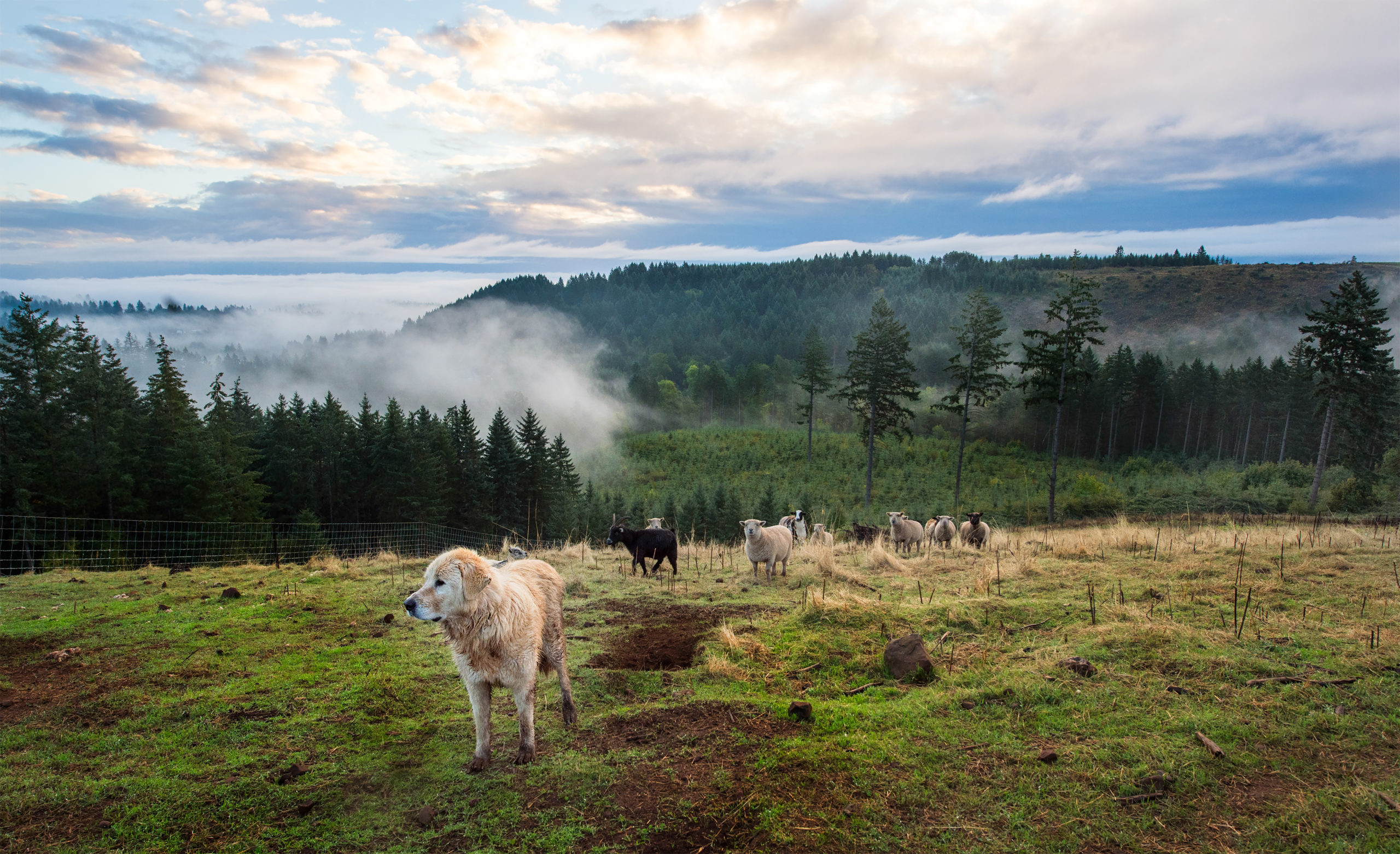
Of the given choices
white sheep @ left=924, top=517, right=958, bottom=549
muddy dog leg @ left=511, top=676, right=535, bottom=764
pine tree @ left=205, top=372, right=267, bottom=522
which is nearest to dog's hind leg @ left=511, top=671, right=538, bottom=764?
muddy dog leg @ left=511, top=676, right=535, bottom=764

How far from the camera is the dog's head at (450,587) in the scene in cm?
496

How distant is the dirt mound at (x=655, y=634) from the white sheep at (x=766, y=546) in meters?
2.89

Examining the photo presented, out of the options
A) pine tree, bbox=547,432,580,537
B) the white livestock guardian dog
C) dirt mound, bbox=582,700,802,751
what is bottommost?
pine tree, bbox=547,432,580,537

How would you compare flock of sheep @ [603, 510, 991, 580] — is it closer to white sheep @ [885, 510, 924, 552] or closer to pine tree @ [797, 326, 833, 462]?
white sheep @ [885, 510, 924, 552]

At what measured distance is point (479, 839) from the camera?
409 centimetres

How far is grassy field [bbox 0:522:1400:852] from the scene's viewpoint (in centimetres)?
413

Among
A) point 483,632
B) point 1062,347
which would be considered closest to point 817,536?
point 483,632

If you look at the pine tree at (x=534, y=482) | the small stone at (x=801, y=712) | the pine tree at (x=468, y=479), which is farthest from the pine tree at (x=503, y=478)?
the small stone at (x=801, y=712)

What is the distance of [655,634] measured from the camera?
874 centimetres

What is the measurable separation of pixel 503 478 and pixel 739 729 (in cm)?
4739

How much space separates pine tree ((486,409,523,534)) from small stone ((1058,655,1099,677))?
4755 cm

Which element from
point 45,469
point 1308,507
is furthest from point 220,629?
point 1308,507

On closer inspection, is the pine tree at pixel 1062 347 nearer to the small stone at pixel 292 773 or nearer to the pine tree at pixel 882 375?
the pine tree at pixel 882 375

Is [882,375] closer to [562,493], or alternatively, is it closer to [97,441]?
[562,493]
